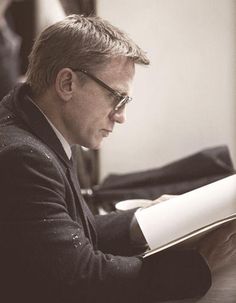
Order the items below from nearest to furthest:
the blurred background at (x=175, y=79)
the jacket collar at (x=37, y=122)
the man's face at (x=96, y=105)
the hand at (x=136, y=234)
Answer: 1. the jacket collar at (x=37, y=122)
2. the man's face at (x=96, y=105)
3. the hand at (x=136, y=234)
4. the blurred background at (x=175, y=79)

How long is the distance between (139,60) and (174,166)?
79 centimetres

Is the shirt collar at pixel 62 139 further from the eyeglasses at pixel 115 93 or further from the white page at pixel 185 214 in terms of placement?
the white page at pixel 185 214

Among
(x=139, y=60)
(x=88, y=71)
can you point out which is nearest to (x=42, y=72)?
(x=88, y=71)

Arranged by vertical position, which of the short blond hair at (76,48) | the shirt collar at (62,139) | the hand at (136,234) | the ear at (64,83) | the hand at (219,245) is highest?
the short blond hair at (76,48)

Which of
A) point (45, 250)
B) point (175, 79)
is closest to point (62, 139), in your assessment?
point (45, 250)

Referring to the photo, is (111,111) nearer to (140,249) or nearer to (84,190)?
(140,249)

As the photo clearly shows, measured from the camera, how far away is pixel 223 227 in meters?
1.16

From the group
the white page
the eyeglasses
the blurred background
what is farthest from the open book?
the blurred background

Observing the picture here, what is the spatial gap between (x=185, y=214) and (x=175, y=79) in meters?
1.18

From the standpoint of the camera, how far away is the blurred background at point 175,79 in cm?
219

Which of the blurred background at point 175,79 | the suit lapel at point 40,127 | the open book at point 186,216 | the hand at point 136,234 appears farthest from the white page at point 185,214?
the blurred background at point 175,79

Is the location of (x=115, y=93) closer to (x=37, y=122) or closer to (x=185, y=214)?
(x=37, y=122)

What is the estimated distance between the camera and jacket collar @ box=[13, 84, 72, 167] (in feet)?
4.06

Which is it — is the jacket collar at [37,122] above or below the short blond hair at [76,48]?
below
